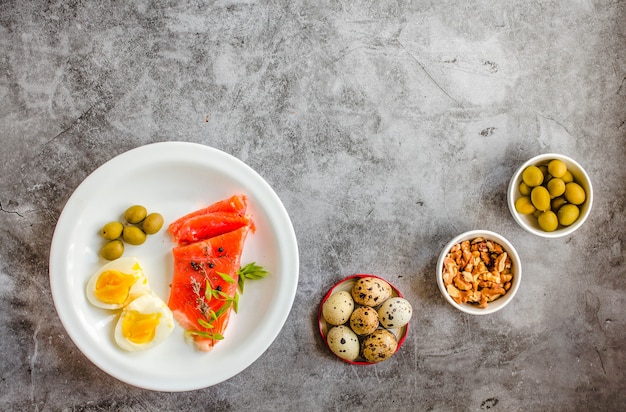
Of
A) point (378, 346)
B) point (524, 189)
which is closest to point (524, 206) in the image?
point (524, 189)

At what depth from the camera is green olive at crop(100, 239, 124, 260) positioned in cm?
185

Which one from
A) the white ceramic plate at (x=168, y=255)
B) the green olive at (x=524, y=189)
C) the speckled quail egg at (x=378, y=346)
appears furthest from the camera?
the green olive at (x=524, y=189)

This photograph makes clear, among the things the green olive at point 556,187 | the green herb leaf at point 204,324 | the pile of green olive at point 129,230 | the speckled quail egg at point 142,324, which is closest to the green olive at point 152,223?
the pile of green olive at point 129,230

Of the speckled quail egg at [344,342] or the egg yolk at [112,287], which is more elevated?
the egg yolk at [112,287]

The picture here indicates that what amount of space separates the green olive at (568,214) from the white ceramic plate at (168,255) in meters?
0.96

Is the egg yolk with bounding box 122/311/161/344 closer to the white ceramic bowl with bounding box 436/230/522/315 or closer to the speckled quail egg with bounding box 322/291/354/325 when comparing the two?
the speckled quail egg with bounding box 322/291/354/325

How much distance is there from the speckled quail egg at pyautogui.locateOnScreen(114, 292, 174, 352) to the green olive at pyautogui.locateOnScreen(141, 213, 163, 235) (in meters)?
0.22

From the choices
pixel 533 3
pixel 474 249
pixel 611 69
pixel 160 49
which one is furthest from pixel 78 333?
pixel 611 69

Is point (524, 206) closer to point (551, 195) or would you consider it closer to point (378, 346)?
point (551, 195)

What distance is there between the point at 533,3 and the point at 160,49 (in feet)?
4.61

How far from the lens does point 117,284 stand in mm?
1827

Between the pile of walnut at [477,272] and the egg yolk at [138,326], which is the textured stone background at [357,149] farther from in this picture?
the egg yolk at [138,326]

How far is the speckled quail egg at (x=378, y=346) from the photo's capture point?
1.90 meters

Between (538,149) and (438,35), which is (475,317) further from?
(438,35)
